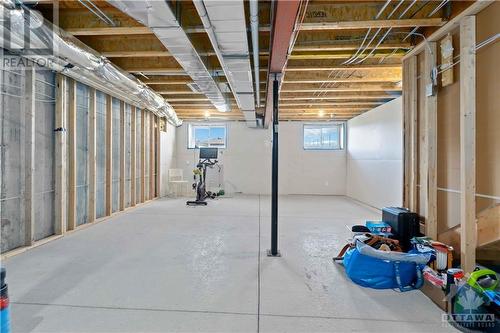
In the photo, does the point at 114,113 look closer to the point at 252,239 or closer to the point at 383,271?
the point at 252,239

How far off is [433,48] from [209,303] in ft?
10.9

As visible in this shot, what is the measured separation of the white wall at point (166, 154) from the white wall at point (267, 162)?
0.86 ft

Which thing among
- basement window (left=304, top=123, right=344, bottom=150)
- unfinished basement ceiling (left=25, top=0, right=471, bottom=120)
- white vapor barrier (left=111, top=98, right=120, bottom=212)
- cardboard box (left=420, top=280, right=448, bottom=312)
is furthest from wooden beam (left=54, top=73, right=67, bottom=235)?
basement window (left=304, top=123, right=344, bottom=150)

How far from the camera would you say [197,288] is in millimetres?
2287

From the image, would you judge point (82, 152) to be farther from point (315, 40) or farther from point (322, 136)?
point (322, 136)

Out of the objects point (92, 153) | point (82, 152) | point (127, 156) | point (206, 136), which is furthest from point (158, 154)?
point (82, 152)

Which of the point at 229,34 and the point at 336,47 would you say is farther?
the point at 336,47

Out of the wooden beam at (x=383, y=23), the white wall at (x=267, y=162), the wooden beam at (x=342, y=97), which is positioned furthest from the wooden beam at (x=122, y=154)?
the wooden beam at (x=383, y=23)

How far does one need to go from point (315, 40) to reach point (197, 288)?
3022 mm

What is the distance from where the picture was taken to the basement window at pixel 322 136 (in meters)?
8.48

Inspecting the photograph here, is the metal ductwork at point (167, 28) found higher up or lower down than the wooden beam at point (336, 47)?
lower down

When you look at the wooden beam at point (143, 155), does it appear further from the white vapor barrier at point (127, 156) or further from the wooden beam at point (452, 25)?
the wooden beam at point (452, 25)

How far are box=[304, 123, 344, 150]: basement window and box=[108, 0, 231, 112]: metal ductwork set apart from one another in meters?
5.16

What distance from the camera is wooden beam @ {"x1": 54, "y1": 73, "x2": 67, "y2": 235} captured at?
A: 145 inches
